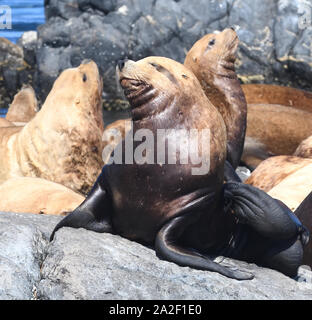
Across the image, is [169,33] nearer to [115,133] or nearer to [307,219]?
[115,133]

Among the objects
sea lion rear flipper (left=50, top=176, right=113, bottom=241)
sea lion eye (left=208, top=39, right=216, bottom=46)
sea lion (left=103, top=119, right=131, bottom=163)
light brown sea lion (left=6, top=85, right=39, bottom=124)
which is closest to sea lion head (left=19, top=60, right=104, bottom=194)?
sea lion (left=103, top=119, right=131, bottom=163)

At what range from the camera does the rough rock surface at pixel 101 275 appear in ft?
11.4

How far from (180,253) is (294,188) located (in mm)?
2372

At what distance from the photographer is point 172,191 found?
3.87 meters

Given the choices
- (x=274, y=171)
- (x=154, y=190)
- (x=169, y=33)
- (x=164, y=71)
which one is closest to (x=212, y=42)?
(x=274, y=171)

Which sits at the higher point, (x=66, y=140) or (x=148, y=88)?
(x=148, y=88)

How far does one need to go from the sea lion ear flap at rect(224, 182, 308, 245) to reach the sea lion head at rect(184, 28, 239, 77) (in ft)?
9.14

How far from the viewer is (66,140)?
7020 mm

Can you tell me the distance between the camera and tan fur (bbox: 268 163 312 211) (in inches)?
221

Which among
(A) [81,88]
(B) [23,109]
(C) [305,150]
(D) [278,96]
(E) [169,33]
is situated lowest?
(E) [169,33]

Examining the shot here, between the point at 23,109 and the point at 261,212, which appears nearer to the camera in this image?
the point at 261,212

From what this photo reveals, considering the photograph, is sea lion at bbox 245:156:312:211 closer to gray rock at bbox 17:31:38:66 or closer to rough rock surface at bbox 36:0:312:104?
rough rock surface at bbox 36:0:312:104

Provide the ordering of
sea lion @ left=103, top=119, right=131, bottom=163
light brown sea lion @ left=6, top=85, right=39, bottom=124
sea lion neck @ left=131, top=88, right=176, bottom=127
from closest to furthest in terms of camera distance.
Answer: sea lion neck @ left=131, top=88, right=176, bottom=127 < sea lion @ left=103, top=119, right=131, bottom=163 < light brown sea lion @ left=6, top=85, right=39, bottom=124
